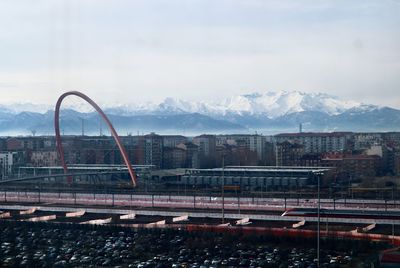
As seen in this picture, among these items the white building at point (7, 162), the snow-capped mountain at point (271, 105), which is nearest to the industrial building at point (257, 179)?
the white building at point (7, 162)

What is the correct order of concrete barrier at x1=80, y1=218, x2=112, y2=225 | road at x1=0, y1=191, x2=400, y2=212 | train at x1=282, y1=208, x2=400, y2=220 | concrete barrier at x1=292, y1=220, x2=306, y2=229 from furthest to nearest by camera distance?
road at x1=0, y1=191, x2=400, y2=212 < train at x1=282, y1=208, x2=400, y2=220 < concrete barrier at x1=80, y1=218, x2=112, y2=225 < concrete barrier at x1=292, y1=220, x2=306, y2=229

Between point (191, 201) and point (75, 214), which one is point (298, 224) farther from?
point (191, 201)

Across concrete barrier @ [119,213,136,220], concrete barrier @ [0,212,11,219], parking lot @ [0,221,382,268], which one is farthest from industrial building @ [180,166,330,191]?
parking lot @ [0,221,382,268]

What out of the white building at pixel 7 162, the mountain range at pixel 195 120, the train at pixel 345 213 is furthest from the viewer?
the mountain range at pixel 195 120

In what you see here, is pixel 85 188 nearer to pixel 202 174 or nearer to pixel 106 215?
pixel 202 174

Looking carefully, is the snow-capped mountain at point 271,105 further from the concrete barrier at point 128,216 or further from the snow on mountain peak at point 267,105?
the concrete barrier at point 128,216

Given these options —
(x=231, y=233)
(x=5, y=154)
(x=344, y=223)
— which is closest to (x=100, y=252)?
(x=231, y=233)

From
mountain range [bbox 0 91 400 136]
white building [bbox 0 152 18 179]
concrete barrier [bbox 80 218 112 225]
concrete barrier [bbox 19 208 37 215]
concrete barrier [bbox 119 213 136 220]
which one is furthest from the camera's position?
mountain range [bbox 0 91 400 136]

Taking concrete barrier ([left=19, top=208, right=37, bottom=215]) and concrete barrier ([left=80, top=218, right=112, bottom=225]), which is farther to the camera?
concrete barrier ([left=19, top=208, right=37, bottom=215])

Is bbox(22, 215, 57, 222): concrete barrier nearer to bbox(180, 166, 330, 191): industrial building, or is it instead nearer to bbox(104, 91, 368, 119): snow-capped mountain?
bbox(180, 166, 330, 191): industrial building
